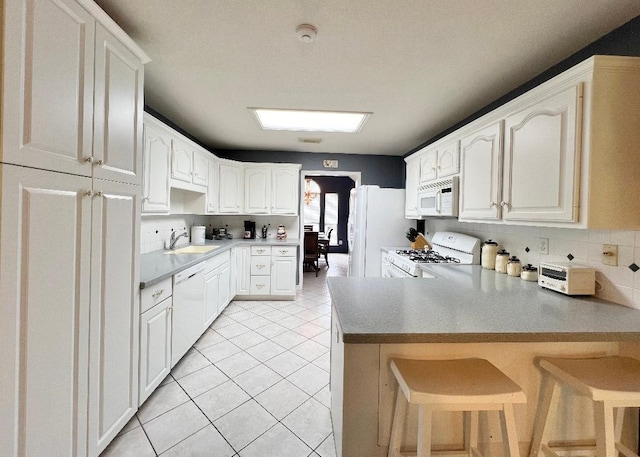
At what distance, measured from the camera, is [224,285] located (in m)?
3.49

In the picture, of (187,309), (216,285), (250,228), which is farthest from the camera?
(250,228)

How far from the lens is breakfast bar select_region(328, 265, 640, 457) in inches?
42.9

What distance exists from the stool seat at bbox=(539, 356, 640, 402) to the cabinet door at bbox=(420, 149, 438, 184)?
206 cm

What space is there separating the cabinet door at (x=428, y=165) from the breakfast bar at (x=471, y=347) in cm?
186

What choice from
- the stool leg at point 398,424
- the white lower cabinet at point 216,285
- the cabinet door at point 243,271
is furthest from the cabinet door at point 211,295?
the stool leg at point 398,424

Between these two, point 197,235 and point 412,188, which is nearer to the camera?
point 412,188

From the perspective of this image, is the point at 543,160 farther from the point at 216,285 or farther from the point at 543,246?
the point at 216,285

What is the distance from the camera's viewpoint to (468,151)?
2346 mm

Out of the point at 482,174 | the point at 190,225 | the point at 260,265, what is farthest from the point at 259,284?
the point at 482,174

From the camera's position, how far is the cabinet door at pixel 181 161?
274 centimetres

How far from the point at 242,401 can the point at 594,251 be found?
240cm

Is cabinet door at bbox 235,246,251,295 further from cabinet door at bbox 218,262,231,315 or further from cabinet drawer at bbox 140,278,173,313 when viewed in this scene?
cabinet drawer at bbox 140,278,173,313

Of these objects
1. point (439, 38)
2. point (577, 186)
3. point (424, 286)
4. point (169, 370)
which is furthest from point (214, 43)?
point (169, 370)

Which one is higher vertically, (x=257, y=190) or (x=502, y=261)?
(x=257, y=190)
